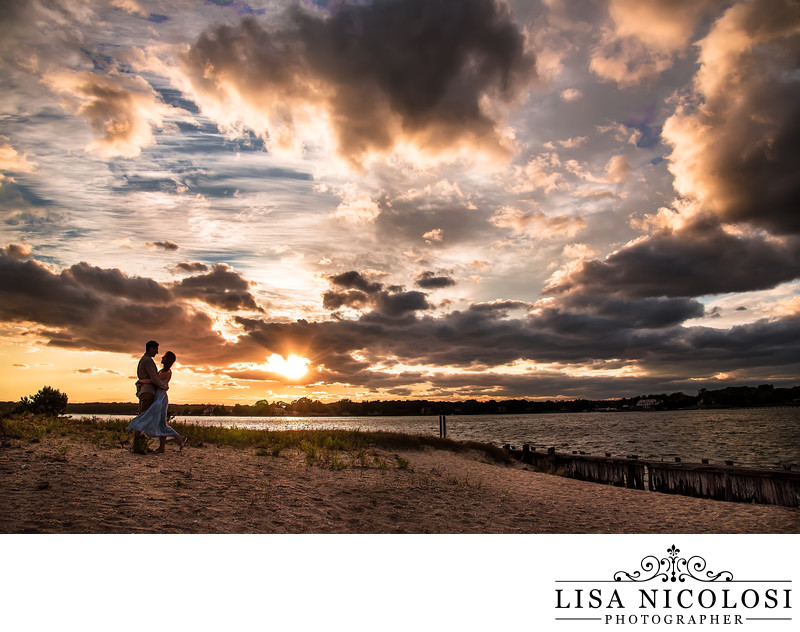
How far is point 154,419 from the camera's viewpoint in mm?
12922

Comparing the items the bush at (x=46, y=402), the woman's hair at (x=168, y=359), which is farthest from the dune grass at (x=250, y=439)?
the bush at (x=46, y=402)

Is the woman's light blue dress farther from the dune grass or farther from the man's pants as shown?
the dune grass

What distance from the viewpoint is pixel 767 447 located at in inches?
2188

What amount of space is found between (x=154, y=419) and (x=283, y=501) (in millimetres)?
4904

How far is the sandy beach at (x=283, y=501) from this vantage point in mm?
8211

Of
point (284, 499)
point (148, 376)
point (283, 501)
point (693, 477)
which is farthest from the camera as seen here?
point (693, 477)

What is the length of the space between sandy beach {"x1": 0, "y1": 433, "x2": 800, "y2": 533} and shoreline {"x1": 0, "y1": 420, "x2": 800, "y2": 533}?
0.10 feet

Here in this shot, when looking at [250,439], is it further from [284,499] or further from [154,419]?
[284,499]
